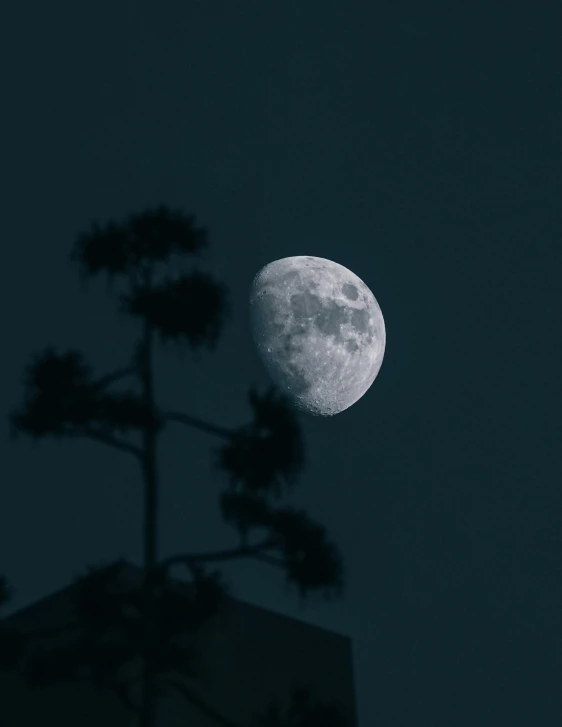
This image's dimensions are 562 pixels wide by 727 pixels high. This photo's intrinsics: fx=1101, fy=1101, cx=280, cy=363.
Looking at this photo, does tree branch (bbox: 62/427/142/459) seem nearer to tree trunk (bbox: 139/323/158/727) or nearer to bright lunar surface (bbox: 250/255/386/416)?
tree trunk (bbox: 139/323/158/727)

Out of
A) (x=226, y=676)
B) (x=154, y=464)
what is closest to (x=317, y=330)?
(x=226, y=676)

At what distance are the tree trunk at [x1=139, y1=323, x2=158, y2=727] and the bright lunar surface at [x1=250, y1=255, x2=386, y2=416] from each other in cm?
1363

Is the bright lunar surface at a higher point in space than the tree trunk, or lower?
higher

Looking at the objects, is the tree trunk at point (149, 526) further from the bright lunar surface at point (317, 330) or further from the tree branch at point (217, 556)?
the bright lunar surface at point (317, 330)

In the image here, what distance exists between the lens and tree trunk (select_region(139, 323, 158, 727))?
10406 millimetres

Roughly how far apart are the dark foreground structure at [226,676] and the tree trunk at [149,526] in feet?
11.7

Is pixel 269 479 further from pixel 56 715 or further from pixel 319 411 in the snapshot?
pixel 319 411

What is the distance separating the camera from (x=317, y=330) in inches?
995

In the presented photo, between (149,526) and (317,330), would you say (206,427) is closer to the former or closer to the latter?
(149,526)

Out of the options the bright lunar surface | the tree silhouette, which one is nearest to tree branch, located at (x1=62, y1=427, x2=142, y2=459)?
the tree silhouette

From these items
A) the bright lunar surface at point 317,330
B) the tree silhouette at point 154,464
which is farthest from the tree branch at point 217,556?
the bright lunar surface at point 317,330

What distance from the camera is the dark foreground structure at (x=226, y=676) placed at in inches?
613

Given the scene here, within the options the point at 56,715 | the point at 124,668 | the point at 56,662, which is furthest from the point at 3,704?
the point at 56,662

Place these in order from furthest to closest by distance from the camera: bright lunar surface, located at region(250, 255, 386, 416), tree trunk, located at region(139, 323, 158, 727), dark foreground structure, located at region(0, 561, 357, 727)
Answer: bright lunar surface, located at region(250, 255, 386, 416), dark foreground structure, located at region(0, 561, 357, 727), tree trunk, located at region(139, 323, 158, 727)
